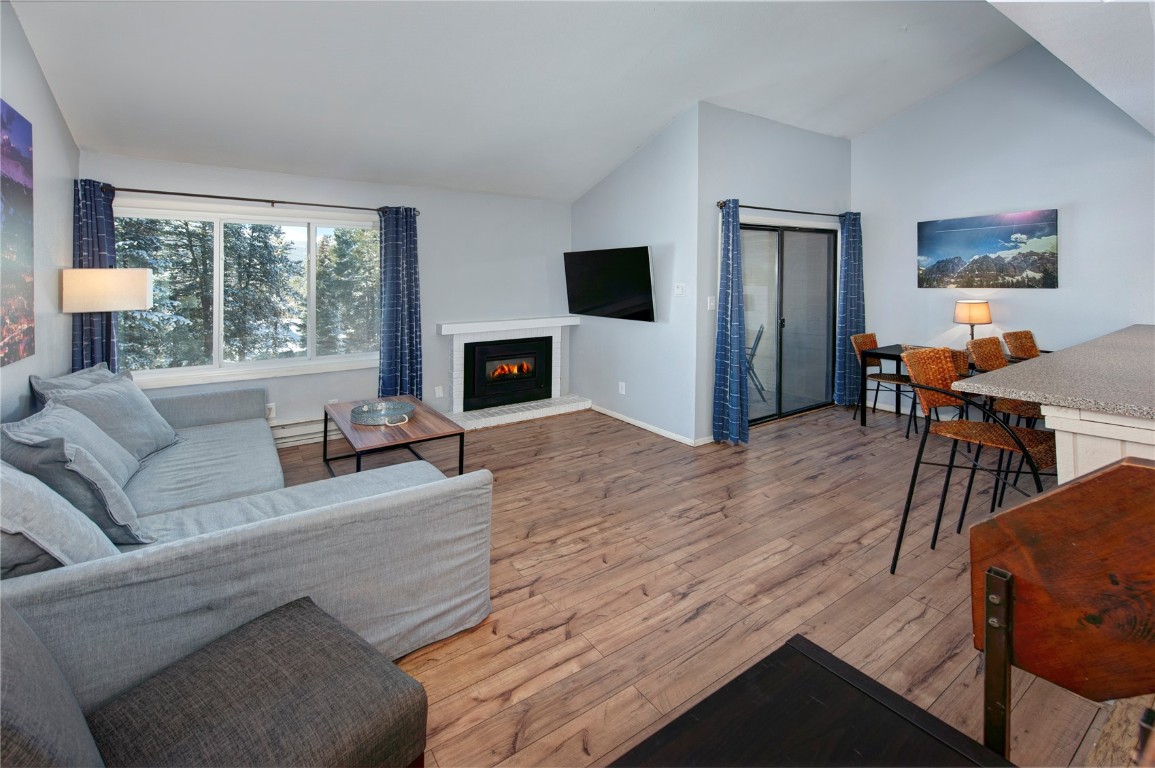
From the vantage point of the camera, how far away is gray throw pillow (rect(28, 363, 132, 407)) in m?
2.67

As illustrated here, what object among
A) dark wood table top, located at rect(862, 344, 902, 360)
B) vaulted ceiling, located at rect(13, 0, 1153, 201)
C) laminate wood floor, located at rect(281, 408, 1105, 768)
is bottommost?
laminate wood floor, located at rect(281, 408, 1105, 768)

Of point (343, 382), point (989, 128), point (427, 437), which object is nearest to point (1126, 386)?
point (427, 437)

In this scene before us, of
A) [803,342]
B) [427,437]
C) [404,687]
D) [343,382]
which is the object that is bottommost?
[404,687]

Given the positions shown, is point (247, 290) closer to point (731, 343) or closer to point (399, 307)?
point (399, 307)

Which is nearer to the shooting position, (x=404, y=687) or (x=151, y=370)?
(x=404, y=687)

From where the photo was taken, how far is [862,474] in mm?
3895

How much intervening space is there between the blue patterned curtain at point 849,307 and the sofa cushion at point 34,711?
5943mm

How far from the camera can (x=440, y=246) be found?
5.18m

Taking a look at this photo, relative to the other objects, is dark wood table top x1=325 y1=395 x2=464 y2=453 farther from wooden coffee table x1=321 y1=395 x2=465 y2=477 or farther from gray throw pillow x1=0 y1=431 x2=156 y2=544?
gray throw pillow x1=0 y1=431 x2=156 y2=544

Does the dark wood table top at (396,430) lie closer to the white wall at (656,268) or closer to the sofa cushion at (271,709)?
the sofa cushion at (271,709)

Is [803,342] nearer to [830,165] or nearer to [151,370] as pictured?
[830,165]

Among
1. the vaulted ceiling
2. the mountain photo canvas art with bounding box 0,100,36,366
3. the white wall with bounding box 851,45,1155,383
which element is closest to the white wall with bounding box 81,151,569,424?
the vaulted ceiling

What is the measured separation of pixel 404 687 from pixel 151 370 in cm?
401

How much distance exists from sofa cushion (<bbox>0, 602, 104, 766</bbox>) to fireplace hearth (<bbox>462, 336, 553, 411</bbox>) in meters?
4.39
